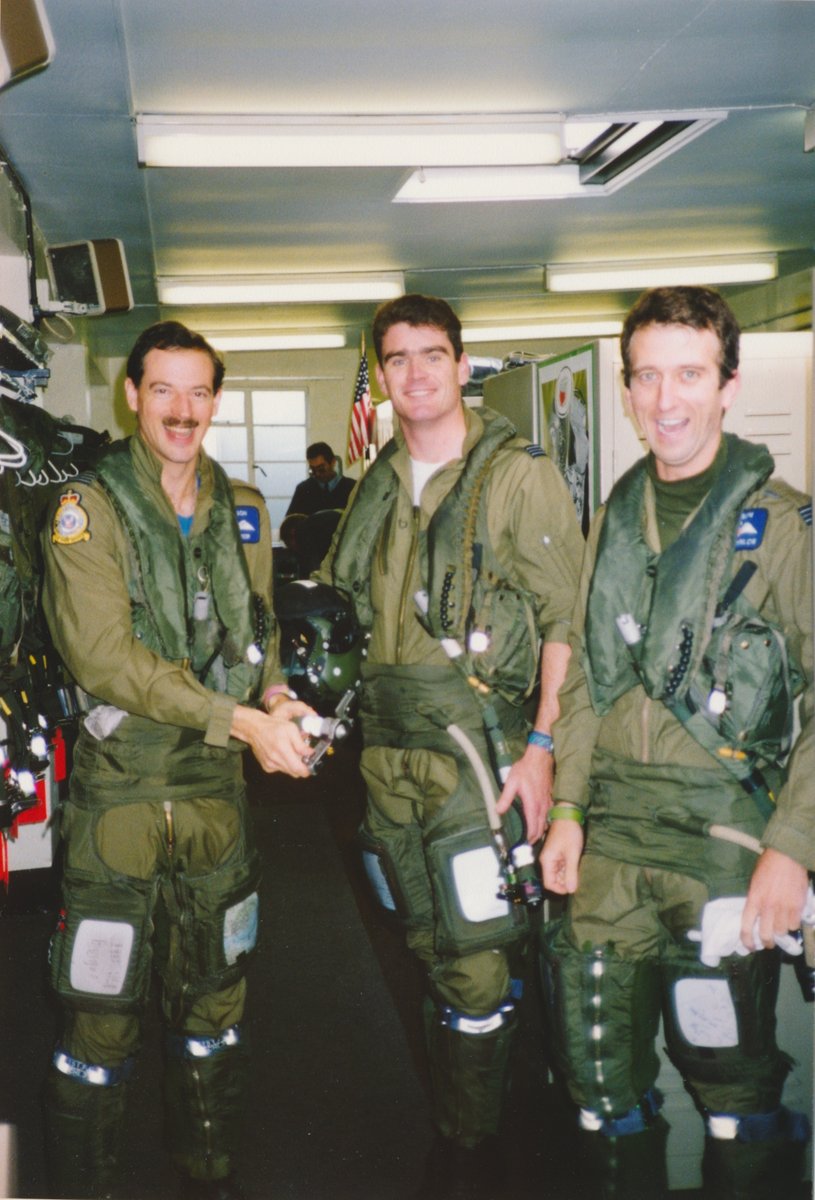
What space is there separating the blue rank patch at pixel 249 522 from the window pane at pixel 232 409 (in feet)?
30.6

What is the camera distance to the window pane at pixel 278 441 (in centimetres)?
1164

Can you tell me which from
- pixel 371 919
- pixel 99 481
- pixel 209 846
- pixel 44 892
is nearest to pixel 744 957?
pixel 209 846

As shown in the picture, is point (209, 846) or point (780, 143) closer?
point (209, 846)

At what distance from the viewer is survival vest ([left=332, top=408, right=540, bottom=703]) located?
2.50 metres

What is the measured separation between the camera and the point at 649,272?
799 centimetres

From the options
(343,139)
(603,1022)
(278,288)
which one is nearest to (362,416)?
(278,288)

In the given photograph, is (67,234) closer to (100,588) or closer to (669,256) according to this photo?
(669,256)

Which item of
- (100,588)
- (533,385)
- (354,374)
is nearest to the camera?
(100,588)

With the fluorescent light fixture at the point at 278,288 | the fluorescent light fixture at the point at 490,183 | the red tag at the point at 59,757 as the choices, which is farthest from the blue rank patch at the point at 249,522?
the fluorescent light fixture at the point at 278,288

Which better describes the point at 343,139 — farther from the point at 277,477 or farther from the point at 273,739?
the point at 277,477

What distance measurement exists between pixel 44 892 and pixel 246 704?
2480mm

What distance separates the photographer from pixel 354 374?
11039mm

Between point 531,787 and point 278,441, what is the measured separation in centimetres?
966

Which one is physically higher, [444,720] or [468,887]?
[444,720]
